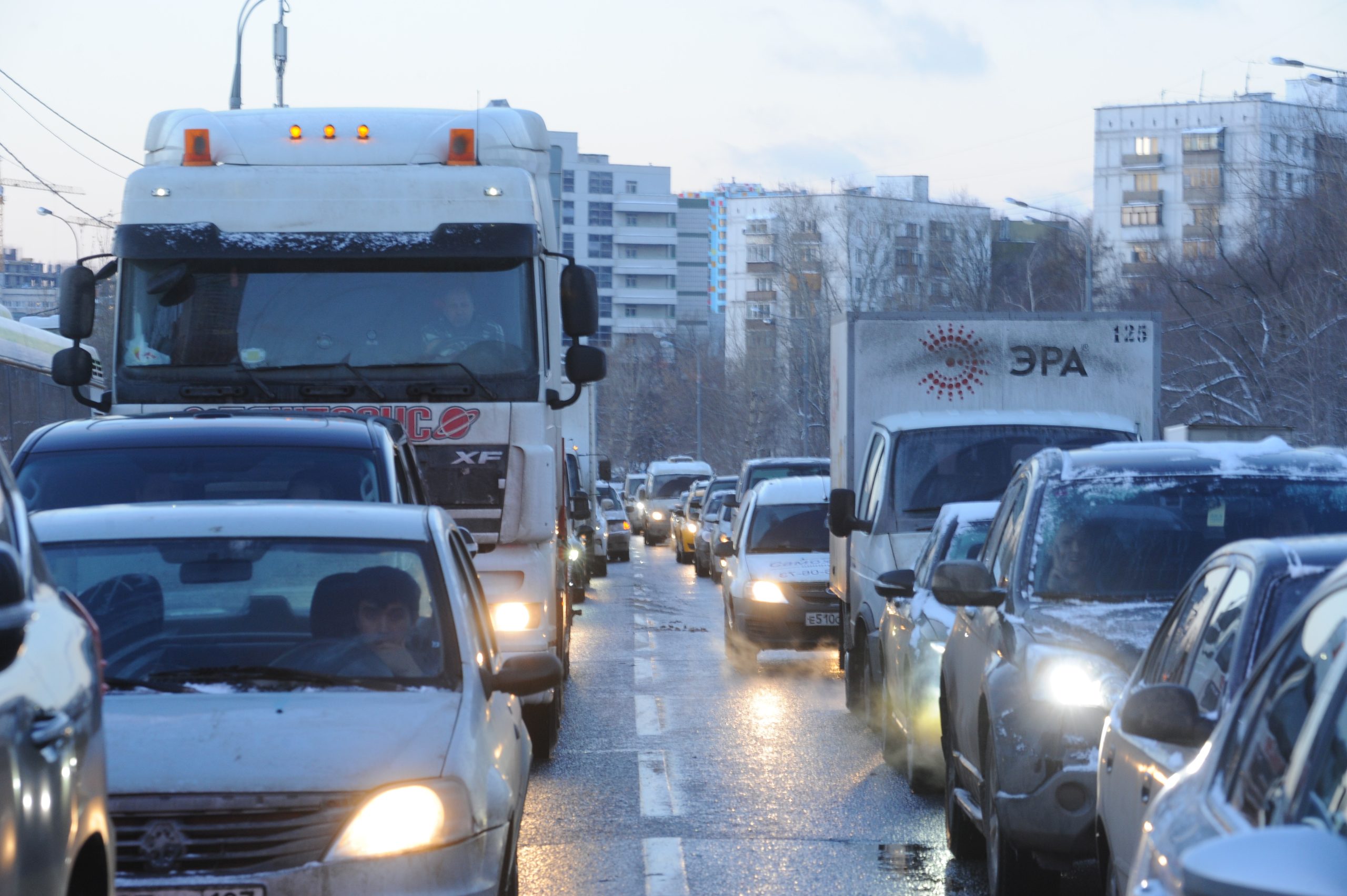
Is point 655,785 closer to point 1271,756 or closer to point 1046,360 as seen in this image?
point 1046,360

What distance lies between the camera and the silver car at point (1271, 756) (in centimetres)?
317

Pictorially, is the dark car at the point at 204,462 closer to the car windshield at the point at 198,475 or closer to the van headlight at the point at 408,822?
the car windshield at the point at 198,475

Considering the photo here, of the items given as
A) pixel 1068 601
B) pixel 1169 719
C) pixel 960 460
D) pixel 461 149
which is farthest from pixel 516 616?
pixel 1169 719

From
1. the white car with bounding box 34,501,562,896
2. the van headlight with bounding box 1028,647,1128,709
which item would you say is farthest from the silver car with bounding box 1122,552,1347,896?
the van headlight with bounding box 1028,647,1128,709

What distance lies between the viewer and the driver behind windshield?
11.5 metres

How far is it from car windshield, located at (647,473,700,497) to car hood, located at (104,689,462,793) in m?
56.6

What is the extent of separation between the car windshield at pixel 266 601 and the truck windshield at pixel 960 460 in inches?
315

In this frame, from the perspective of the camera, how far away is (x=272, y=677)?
235 inches

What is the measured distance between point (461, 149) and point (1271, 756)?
31.4 ft

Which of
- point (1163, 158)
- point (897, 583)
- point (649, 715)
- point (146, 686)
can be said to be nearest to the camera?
point (146, 686)

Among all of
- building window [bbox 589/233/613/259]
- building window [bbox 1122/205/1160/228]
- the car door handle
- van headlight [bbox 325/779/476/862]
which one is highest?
building window [bbox 1122/205/1160/228]

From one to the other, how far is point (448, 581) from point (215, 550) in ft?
2.51

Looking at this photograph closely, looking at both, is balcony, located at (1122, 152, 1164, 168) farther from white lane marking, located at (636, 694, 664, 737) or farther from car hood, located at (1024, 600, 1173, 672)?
car hood, located at (1024, 600, 1173, 672)

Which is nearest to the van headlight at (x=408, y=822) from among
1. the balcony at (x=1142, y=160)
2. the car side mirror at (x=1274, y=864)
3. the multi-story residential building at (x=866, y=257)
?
the car side mirror at (x=1274, y=864)
